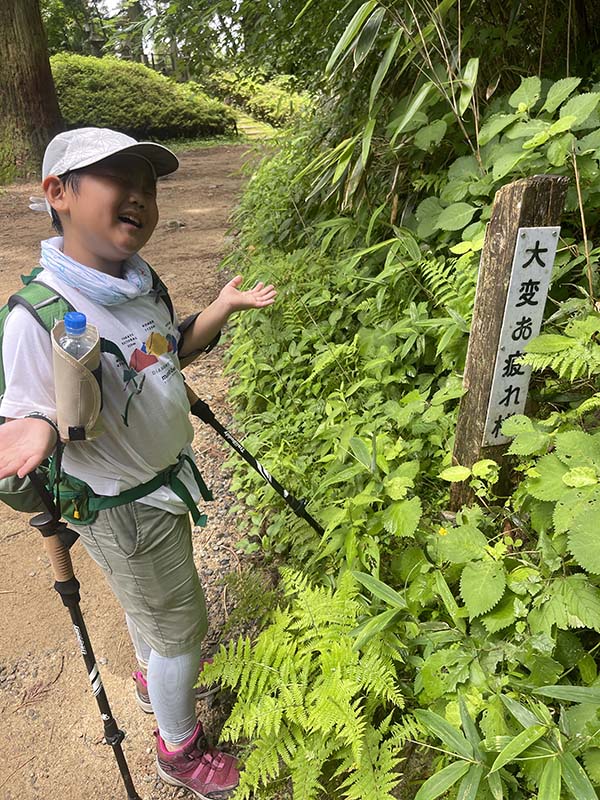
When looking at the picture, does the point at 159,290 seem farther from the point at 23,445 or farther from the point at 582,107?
the point at 582,107

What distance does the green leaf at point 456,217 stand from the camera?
8.29ft

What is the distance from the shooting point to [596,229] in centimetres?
259

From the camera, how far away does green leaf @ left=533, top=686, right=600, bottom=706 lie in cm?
129

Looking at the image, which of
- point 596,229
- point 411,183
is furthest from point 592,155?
point 411,183

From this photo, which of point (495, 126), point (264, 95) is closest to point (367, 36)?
point (495, 126)

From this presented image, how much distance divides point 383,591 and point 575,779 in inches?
27.5

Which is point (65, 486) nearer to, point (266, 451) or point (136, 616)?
point (136, 616)

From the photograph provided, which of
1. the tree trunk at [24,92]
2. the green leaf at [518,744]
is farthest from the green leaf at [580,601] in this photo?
the tree trunk at [24,92]

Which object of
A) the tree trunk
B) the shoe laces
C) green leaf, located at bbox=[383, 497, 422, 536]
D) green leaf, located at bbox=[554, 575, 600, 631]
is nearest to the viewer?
green leaf, located at bbox=[554, 575, 600, 631]

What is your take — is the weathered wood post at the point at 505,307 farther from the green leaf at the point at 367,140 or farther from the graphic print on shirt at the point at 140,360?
the green leaf at the point at 367,140

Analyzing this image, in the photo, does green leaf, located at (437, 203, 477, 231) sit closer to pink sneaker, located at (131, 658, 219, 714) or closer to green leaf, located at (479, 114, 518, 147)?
green leaf, located at (479, 114, 518, 147)

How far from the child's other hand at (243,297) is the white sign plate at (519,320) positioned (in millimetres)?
863

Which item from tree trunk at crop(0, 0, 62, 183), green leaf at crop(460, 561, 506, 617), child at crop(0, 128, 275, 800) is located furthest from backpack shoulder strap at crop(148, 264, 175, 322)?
tree trunk at crop(0, 0, 62, 183)

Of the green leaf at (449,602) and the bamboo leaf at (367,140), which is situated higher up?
the bamboo leaf at (367,140)
